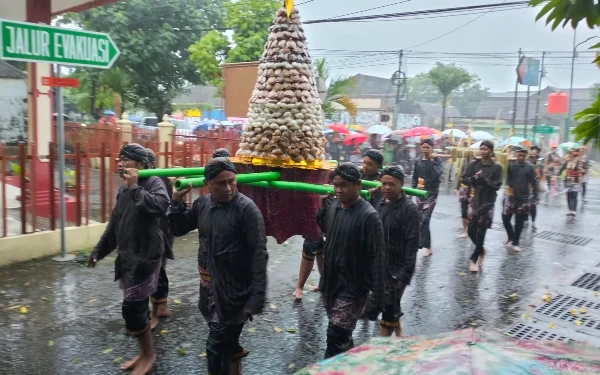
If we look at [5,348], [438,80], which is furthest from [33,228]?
[438,80]

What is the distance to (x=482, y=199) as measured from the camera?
7.66m

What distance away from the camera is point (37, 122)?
10992 mm

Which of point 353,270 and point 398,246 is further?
point 398,246

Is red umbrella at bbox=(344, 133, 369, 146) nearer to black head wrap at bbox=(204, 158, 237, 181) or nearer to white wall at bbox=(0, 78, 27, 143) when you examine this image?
white wall at bbox=(0, 78, 27, 143)

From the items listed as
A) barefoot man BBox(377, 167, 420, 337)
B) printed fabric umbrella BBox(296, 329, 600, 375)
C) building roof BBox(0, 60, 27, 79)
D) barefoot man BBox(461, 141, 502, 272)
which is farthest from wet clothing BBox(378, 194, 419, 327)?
building roof BBox(0, 60, 27, 79)

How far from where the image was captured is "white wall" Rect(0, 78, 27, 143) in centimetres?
1252

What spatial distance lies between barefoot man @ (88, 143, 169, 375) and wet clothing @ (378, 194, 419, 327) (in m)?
1.84

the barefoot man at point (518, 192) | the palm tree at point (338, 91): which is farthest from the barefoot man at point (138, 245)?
the palm tree at point (338, 91)

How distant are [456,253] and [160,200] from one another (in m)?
5.85

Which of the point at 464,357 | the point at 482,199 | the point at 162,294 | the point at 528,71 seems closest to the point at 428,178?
the point at 482,199

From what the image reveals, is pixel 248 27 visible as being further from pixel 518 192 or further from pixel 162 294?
pixel 162 294

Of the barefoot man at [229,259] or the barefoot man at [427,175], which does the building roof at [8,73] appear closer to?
the barefoot man at [427,175]

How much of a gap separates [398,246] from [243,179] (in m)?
1.51

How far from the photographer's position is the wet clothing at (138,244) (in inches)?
157
